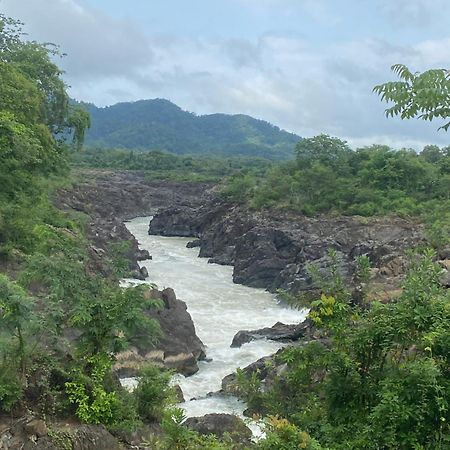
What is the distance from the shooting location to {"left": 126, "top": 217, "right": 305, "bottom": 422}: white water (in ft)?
61.0

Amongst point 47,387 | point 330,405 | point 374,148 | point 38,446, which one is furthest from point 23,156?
point 374,148

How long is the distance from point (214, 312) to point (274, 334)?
552cm

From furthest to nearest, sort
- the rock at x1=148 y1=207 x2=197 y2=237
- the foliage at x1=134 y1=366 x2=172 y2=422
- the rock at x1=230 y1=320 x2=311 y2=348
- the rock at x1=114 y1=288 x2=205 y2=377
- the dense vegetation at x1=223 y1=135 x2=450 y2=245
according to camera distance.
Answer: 1. the rock at x1=148 y1=207 x2=197 y2=237
2. the dense vegetation at x1=223 y1=135 x2=450 y2=245
3. the rock at x1=230 y1=320 x2=311 y2=348
4. the rock at x1=114 y1=288 x2=205 y2=377
5. the foliage at x1=134 y1=366 x2=172 y2=422

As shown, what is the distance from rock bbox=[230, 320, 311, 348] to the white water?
15.6 inches

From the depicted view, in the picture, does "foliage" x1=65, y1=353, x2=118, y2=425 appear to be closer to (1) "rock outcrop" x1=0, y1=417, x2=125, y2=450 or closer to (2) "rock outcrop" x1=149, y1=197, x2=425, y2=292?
(1) "rock outcrop" x1=0, y1=417, x2=125, y2=450

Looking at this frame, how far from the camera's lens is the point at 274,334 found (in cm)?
2398

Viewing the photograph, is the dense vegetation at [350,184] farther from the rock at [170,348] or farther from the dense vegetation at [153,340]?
the dense vegetation at [153,340]

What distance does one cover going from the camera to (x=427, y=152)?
2502 inches

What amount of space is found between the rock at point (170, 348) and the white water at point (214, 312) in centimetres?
54

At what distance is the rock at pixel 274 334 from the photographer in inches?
904

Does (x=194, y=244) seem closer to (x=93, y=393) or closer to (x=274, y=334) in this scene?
(x=274, y=334)

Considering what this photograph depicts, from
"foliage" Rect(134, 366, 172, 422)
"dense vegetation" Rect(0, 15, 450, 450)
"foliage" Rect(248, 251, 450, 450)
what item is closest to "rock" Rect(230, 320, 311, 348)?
"dense vegetation" Rect(0, 15, 450, 450)

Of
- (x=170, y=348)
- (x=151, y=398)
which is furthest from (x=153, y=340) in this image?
(x=170, y=348)

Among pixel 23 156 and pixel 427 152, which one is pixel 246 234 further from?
pixel 427 152
